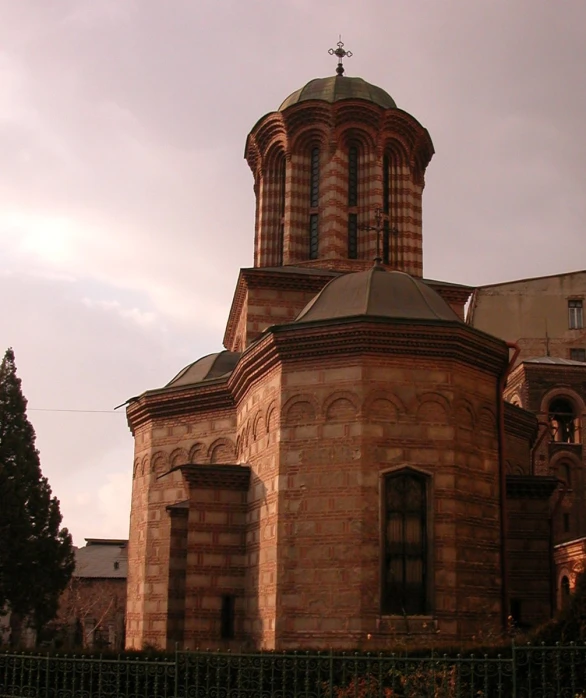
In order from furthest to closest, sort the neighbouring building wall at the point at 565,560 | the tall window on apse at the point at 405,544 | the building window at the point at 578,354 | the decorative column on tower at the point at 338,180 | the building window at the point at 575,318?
the building window at the point at 578,354, the building window at the point at 575,318, the neighbouring building wall at the point at 565,560, the decorative column on tower at the point at 338,180, the tall window on apse at the point at 405,544

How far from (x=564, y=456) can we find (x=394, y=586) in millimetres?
21216

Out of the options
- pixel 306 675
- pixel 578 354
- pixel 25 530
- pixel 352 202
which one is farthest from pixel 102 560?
pixel 306 675

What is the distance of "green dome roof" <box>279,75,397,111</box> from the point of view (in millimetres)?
19672

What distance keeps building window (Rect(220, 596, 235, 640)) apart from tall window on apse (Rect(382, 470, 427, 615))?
3215 millimetres

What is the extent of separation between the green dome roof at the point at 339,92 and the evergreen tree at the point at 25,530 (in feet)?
36.3

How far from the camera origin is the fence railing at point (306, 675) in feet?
26.7

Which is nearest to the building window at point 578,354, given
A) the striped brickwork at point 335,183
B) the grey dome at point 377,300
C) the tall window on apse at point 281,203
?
the striped brickwork at point 335,183

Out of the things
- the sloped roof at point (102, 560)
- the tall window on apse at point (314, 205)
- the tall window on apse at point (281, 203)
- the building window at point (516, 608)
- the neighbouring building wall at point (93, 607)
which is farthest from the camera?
the sloped roof at point (102, 560)

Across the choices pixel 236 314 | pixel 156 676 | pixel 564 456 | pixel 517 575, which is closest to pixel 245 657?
pixel 156 676

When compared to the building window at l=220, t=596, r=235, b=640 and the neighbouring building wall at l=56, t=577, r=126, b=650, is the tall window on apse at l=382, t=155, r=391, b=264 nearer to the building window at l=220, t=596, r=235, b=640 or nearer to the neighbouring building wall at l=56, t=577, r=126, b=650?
the building window at l=220, t=596, r=235, b=640

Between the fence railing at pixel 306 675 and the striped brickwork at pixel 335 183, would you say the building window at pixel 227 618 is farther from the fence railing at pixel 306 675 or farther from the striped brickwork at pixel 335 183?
the striped brickwork at pixel 335 183

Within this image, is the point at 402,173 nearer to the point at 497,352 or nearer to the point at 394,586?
the point at 497,352

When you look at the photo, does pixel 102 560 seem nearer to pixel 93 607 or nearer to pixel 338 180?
pixel 93 607

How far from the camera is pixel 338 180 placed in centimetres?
1905
